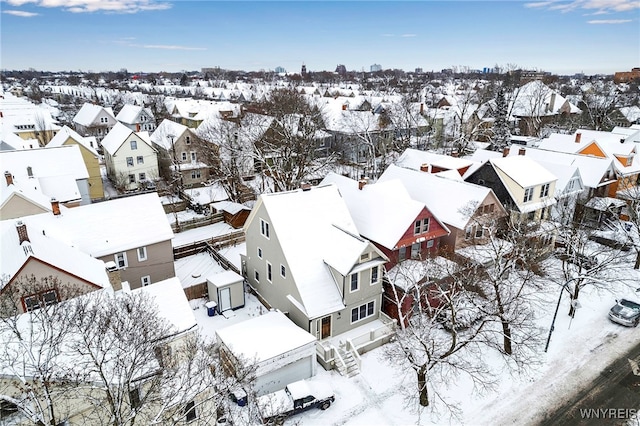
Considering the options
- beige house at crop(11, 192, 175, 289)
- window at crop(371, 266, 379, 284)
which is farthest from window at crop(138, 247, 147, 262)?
window at crop(371, 266, 379, 284)

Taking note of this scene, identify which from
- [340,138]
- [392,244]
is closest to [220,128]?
[340,138]

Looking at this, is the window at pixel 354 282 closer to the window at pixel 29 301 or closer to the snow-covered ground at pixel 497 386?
the snow-covered ground at pixel 497 386

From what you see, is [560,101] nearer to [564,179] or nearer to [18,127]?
[564,179]

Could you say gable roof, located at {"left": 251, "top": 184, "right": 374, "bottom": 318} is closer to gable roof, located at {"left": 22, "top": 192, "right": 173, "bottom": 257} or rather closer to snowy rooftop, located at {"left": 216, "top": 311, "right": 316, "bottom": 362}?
snowy rooftop, located at {"left": 216, "top": 311, "right": 316, "bottom": 362}

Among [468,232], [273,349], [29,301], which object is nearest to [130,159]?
[29,301]

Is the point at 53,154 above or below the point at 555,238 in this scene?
above

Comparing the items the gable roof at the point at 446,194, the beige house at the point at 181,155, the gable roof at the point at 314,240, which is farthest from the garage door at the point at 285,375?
the beige house at the point at 181,155
